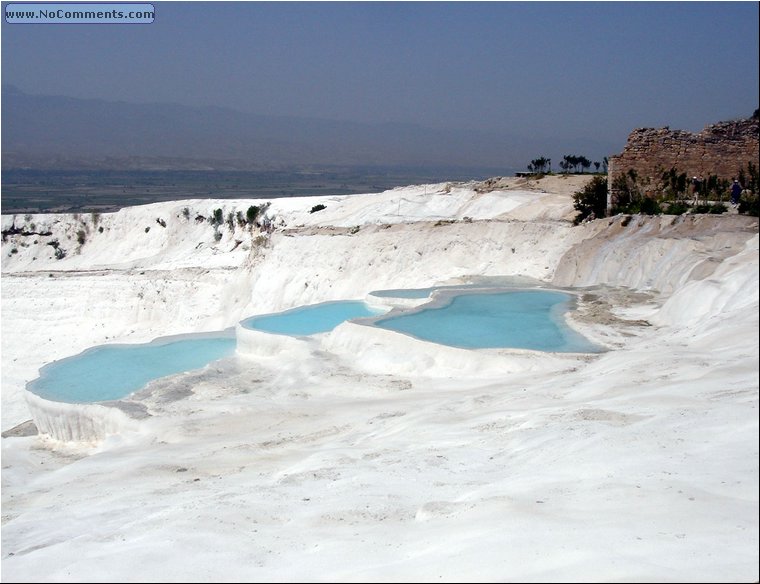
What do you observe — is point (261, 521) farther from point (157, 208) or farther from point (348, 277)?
point (157, 208)

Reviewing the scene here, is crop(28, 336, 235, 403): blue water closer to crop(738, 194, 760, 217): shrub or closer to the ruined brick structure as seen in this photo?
crop(738, 194, 760, 217): shrub

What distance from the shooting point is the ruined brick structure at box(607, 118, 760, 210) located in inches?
645

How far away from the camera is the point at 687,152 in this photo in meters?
16.9

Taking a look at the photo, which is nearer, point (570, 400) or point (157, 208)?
point (570, 400)

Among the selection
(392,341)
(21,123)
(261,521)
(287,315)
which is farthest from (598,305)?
(21,123)

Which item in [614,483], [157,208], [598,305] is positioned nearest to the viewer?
[614,483]

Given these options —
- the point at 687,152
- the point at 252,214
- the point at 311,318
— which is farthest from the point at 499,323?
the point at 252,214

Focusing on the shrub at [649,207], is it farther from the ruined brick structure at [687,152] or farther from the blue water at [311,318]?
the blue water at [311,318]

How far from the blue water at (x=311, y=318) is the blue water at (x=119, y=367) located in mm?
668

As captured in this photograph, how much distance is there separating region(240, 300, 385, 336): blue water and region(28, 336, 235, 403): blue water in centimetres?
67

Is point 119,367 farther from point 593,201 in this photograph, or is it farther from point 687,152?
point 687,152

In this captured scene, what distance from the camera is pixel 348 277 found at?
66.7ft

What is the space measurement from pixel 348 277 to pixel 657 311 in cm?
1084

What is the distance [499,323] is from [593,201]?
7.82 metres
